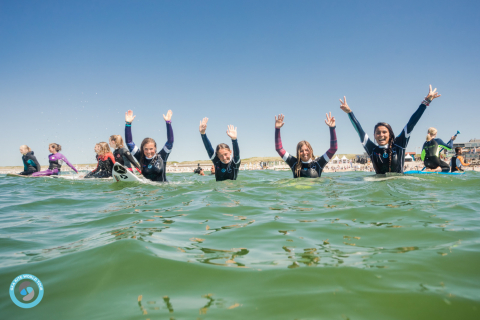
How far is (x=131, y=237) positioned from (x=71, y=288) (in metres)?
0.88

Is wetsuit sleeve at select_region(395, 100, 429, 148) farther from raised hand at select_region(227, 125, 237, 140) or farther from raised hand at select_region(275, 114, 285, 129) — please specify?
raised hand at select_region(227, 125, 237, 140)

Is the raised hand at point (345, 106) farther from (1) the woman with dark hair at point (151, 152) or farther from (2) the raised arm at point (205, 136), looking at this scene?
(1) the woman with dark hair at point (151, 152)

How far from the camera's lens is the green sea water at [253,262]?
1476mm

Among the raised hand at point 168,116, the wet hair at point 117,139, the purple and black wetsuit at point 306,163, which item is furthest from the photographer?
the wet hair at point 117,139

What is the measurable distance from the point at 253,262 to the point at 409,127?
6303mm

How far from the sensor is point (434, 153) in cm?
1019

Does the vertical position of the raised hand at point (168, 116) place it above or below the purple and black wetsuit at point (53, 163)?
above

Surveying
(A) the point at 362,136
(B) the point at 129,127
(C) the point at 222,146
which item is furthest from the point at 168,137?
(A) the point at 362,136

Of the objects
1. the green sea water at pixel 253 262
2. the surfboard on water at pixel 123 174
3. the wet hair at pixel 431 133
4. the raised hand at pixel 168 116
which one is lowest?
the green sea water at pixel 253 262

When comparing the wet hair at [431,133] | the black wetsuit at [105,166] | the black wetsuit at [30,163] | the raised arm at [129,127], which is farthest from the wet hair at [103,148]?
the wet hair at [431,133]

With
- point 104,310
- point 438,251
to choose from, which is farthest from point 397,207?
point 104,310

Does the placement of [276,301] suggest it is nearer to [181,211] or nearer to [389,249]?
[389,249]

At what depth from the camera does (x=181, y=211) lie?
417 centimetres

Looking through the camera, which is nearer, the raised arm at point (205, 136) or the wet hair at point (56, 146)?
the raised arm at point (205, 136)
